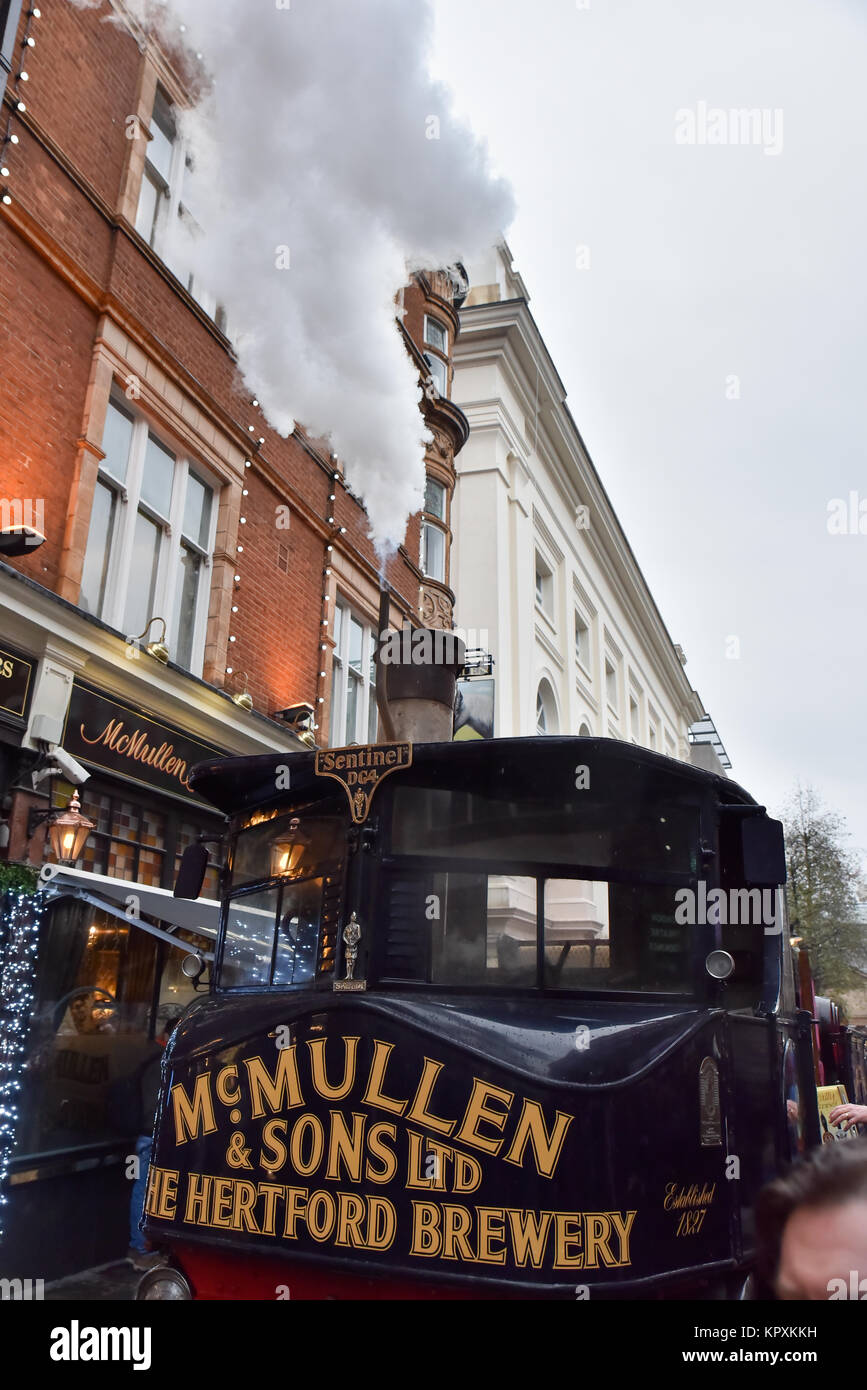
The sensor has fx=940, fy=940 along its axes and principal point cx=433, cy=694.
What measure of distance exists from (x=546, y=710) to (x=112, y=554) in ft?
51.5

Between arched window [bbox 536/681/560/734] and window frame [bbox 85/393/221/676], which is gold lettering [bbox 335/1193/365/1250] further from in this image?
arched window [bbox 536/681/560/734]

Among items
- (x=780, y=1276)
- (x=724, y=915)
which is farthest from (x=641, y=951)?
(x=780, y=1276)

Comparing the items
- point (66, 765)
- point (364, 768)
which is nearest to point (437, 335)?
point (66, 765)

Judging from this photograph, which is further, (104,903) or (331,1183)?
(104,903)

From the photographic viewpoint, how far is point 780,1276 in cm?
138

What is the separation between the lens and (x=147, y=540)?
8734 millimetres

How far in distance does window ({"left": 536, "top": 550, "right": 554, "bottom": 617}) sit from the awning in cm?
1664

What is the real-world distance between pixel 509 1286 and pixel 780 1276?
5.12ft

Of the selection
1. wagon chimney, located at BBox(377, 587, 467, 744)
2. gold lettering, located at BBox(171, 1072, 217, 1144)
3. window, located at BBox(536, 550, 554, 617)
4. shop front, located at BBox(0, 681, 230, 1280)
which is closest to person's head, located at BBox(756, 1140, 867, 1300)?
gold lettering, located at BBox(171, 1072, 217, 1144)

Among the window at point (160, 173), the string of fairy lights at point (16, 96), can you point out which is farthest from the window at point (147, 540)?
the window at point (160, 173)

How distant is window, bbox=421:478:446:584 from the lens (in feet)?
51.0

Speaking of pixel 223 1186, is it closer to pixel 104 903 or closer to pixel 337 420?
pixel 104 903

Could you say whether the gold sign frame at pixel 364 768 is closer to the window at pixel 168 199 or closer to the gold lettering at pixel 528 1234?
the gold lettering at pixel 528 1234

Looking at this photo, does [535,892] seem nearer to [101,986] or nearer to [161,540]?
[101,986]
